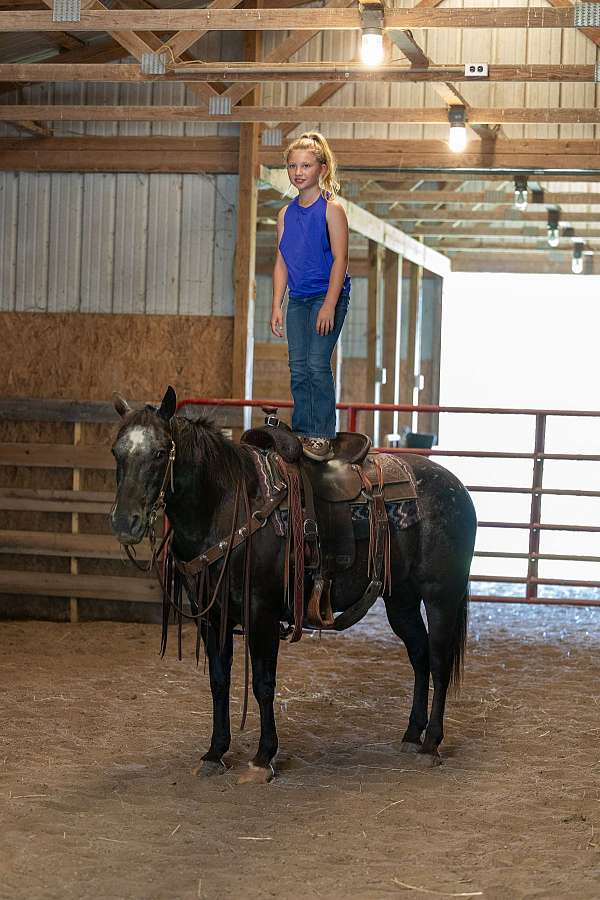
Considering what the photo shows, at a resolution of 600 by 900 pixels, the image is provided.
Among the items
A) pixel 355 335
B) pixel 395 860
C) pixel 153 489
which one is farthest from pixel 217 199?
pixel 355 335

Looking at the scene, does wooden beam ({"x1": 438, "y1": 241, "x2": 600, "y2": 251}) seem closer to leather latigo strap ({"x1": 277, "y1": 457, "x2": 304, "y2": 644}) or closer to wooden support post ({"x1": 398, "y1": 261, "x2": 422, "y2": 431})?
wooden support post ({"x1": 398, "y1": 261, "x2": 422, "y2": 431})

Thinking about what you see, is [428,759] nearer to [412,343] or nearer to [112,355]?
[112,355]

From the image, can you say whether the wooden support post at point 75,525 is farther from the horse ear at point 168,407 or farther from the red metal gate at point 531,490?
the horse ear at point 168,407

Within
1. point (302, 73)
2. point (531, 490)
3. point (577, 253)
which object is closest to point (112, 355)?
point (302, 73)

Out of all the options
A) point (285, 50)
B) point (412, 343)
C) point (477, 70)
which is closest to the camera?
point (477, 70)

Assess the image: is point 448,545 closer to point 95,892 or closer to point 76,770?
point 76,770

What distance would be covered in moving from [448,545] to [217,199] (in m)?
4.65

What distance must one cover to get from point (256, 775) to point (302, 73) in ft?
13.7

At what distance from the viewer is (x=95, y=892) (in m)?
3.22

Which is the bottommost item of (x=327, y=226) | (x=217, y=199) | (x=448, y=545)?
(x=448, y=545)

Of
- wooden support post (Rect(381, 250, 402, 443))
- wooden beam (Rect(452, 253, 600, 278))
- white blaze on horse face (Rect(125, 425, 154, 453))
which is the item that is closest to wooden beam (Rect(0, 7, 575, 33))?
white blaze on horse face (Rect(125, 425, 154, 453))

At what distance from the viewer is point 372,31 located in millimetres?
5766

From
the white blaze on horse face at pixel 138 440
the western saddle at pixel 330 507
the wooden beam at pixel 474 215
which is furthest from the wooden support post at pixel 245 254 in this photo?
the wooden beam at pixel 474 215

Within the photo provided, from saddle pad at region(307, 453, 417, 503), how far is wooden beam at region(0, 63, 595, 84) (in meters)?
2.66
